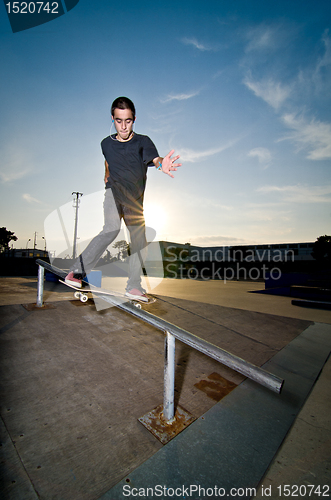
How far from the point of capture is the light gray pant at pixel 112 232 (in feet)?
8.02

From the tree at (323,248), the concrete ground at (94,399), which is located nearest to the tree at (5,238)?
the concrete ground at (94,399)

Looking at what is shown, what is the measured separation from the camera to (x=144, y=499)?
42.8 inches

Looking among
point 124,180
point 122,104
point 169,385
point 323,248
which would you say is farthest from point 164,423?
point 323,248

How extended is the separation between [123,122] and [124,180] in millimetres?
644

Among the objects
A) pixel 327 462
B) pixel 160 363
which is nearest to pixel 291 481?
pixel 327 462

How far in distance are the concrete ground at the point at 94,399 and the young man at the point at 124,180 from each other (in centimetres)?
84

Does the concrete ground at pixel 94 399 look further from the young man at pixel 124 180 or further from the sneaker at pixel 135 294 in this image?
the young man at pixel 124 180

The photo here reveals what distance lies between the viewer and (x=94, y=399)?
172 cm

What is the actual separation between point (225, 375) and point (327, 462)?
1032mm

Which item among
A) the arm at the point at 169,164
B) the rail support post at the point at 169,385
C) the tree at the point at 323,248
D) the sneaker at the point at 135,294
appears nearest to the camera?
the rail support post at the point at 169,385

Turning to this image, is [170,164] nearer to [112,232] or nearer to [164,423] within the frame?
[112,232]

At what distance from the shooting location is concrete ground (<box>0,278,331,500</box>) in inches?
47.4

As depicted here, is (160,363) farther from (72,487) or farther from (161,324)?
(72,487)

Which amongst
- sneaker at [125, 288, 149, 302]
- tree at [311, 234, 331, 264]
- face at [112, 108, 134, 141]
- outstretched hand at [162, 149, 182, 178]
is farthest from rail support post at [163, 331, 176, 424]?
tree at [311, 234, 331, 264]
